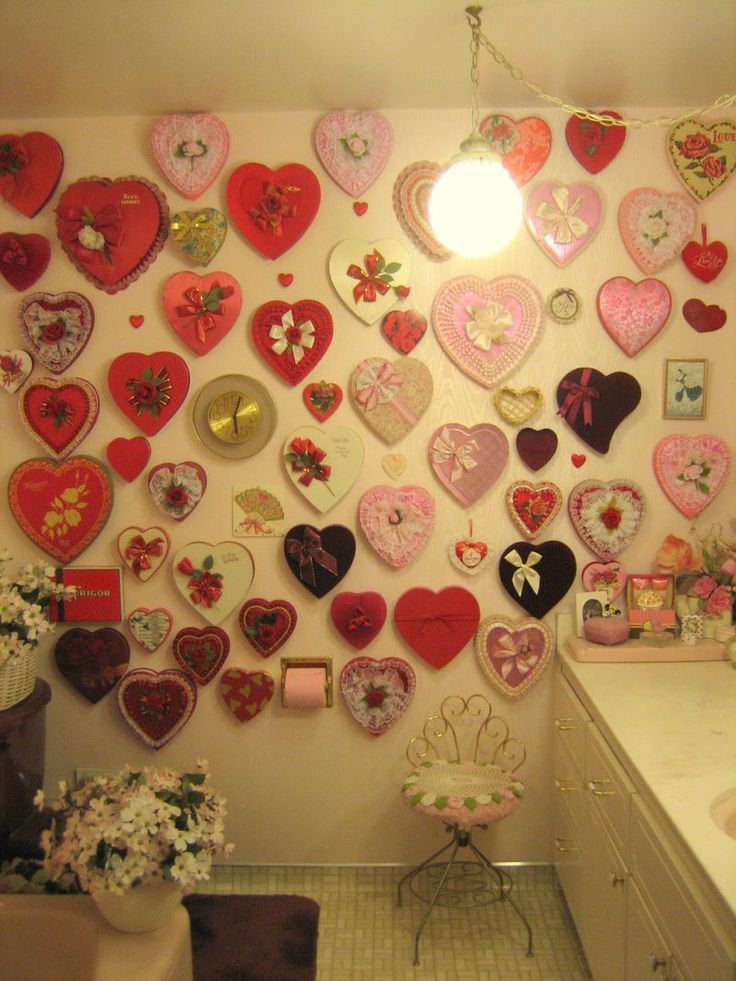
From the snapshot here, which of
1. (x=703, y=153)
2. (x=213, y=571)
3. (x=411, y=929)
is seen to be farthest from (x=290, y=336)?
(x=411, y=929)

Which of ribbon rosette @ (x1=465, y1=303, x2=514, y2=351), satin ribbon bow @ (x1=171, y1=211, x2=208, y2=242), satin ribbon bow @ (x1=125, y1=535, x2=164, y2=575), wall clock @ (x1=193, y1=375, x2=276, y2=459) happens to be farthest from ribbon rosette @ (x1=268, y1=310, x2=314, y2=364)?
satin ribbon bow @ (x1=125, y1=535, x2=164, y2=575)

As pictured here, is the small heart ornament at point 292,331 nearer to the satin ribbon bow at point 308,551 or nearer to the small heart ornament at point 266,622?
the satin ribbon bow at point 308,551

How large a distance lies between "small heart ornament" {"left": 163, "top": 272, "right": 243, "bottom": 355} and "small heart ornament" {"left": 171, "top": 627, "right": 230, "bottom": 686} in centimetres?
87

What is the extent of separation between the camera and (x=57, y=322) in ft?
8.09

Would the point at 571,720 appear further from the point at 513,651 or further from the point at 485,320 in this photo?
the point at 485,320

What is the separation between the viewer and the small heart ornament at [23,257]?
2.44 m

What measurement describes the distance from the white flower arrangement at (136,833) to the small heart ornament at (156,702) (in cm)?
68

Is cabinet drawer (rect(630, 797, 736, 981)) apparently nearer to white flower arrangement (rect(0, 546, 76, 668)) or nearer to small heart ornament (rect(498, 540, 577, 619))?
small heart ornament (rect(498, 540, 577, 619))

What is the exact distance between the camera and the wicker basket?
2.29 m

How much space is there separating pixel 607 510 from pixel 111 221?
Result: 1684 millimetres

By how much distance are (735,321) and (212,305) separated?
1533 mm

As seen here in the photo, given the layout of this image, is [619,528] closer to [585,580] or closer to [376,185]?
[585,580]

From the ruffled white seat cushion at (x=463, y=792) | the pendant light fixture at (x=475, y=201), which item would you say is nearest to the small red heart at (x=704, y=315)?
the pendant light fixture at (x=475, y=201)

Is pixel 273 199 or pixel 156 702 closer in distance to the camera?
pixel 273 199
